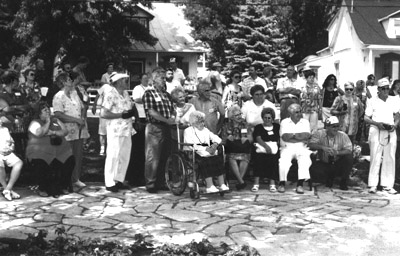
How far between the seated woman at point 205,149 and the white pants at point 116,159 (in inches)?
40.8

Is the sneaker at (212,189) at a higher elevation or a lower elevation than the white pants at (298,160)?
lower

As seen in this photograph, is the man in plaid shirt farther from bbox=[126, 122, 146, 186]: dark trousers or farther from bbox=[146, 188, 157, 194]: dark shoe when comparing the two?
bbox=[126, 122, 146, 186]: dark trousers

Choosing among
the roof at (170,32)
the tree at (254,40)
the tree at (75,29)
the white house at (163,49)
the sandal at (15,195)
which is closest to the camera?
the sandal at (15,195)

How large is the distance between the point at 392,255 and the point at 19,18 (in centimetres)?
1834

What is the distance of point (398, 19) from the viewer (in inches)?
1176

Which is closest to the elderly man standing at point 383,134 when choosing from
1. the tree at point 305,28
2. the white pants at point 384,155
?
the white pants at point 384,155

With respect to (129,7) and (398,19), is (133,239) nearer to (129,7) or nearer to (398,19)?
(129,7)

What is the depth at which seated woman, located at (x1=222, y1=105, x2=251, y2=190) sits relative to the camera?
28.6 feet

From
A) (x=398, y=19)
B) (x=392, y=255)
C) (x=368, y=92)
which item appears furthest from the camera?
(x=398, y=19)

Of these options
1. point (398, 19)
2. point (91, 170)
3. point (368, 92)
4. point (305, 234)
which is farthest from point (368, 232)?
point (398, 19)

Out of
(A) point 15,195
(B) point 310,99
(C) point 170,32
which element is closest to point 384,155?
(B) point 310,99

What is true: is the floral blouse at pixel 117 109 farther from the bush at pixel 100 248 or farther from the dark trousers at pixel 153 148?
the bush at pixel 100 248

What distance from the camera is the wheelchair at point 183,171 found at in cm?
794

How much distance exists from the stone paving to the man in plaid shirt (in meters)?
0.35
